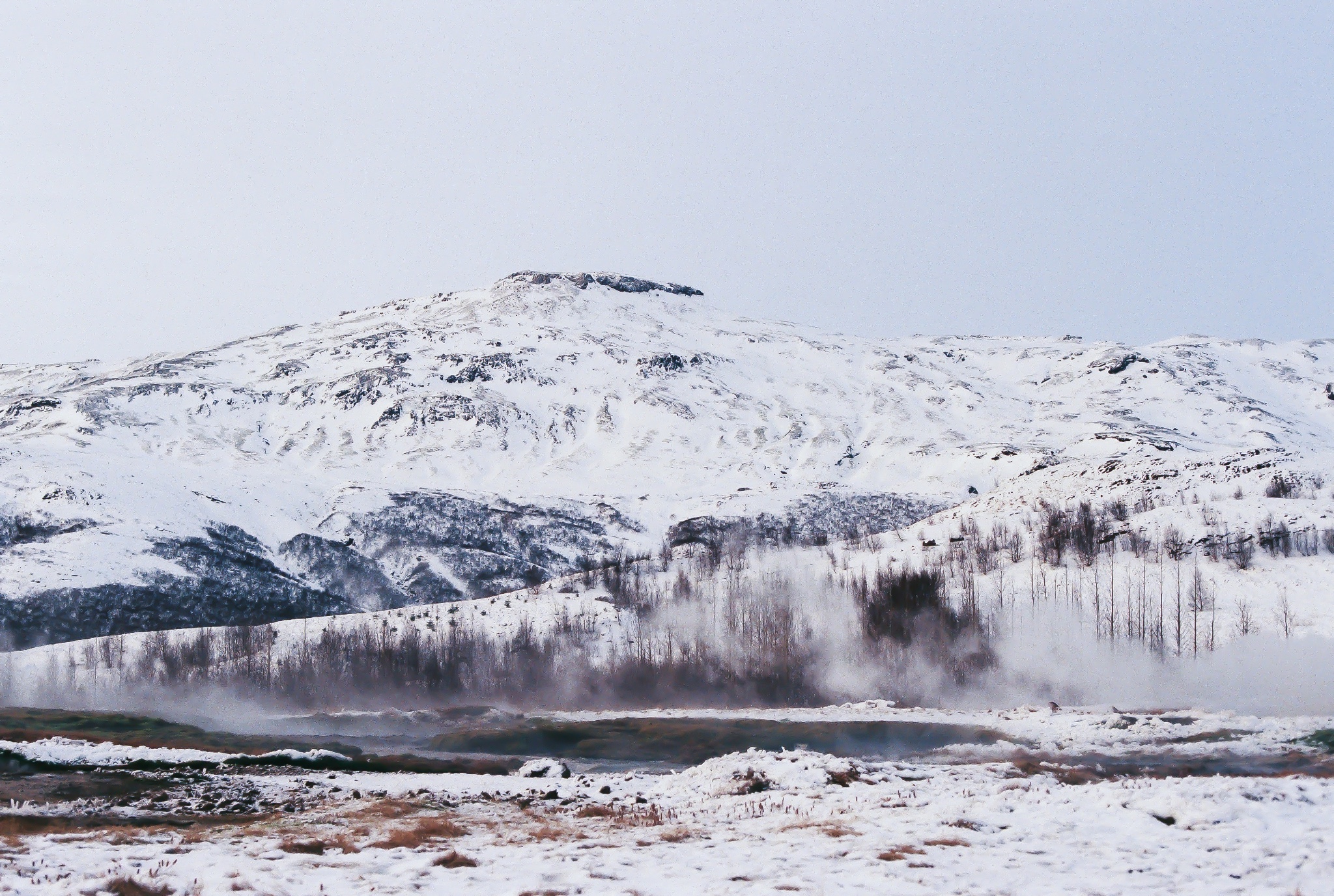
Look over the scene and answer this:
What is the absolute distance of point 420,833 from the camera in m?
22.1

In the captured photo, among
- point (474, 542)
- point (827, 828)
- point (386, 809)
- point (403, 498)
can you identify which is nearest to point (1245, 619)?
point (827, 828)

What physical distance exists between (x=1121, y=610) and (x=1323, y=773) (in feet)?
155

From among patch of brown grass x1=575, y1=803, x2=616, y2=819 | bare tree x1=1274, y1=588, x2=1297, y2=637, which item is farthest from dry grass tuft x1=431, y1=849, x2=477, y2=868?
bare tree x1=1274, y1=588, x2=1297, y2=637

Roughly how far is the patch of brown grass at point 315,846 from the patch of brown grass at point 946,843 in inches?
424

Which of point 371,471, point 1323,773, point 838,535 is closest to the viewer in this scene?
point 1323,773

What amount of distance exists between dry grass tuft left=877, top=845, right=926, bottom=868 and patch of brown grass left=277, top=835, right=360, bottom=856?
389 inches

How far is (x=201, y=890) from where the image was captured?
49.1ft

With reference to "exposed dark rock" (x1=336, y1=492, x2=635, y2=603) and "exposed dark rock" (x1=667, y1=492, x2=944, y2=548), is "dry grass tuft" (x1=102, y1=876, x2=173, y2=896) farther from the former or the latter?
"exposed dark rock" (x1=667, y1=492, x2=944, y2=548)

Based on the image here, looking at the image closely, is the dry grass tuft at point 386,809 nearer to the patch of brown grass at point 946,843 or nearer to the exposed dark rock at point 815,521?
the patch of brown grass at point 946,843

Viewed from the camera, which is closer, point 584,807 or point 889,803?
point 889,803

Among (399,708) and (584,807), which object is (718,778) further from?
(399,708)

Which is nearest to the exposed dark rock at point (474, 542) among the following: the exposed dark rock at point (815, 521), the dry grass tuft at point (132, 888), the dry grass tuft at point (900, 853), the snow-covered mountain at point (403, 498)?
the snow-covered mountain at point (403, 498)

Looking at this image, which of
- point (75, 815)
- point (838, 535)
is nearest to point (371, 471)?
point (838, 535)

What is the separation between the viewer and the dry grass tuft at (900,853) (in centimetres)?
1733
